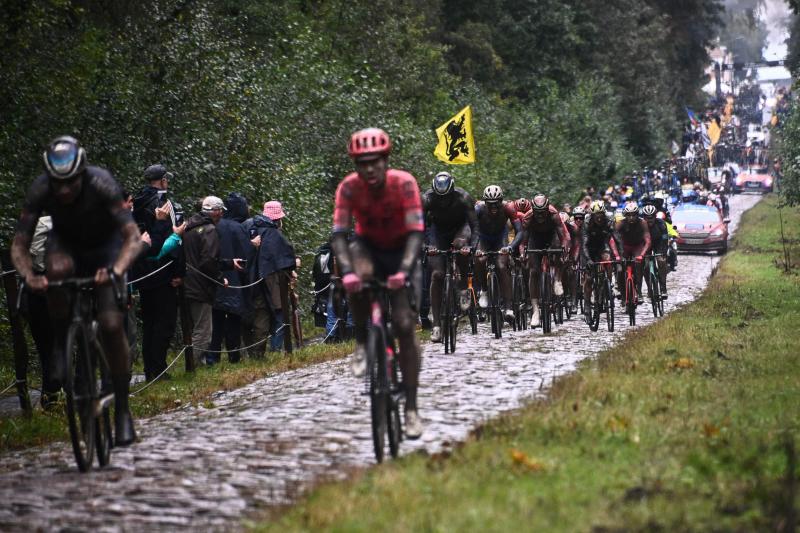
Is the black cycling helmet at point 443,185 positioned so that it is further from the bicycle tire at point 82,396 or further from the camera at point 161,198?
the bicycle tire at point 82,396

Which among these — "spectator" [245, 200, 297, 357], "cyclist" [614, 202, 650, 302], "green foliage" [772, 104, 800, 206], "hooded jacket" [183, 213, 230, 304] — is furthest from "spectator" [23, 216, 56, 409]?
"green foliage" [772, 104, 800, 206]

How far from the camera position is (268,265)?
1742cm

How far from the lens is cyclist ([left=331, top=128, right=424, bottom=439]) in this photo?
867 cm

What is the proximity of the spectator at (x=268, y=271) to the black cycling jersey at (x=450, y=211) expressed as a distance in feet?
7.28

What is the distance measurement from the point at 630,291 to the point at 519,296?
273cm

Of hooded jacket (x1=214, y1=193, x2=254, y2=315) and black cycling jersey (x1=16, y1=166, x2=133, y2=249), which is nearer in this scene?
black cycling jersey (x1=16, y1=166, x2=133, y2=249)

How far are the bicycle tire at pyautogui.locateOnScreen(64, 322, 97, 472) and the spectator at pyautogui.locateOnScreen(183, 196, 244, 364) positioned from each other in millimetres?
6822

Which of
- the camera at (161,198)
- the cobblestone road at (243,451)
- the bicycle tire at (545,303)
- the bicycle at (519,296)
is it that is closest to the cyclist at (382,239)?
the cobblestone road at (243,451)

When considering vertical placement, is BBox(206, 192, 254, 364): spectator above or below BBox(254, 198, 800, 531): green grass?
above

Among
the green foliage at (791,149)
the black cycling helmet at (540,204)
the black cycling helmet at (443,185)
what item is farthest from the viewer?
the green foliage at (791,149)

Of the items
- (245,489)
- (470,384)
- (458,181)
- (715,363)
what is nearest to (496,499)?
(245,489)

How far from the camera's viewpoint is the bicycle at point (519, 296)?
2019 centimetres

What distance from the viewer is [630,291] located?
22328 mm

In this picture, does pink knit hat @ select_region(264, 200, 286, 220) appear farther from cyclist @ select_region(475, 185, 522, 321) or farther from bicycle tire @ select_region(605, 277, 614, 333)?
bicycle tire @ select_region(605, 277, 614, 333)
